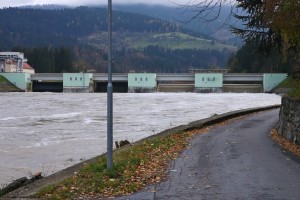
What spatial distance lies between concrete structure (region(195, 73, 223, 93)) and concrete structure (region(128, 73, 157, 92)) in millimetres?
11363

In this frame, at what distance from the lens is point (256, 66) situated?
4946 inches

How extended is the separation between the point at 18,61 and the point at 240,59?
6699 cm

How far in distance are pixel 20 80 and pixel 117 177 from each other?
107350 millimetres

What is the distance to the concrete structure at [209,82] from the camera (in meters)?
110

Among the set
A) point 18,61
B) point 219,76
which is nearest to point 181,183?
point 219,76

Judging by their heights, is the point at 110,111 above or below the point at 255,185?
above

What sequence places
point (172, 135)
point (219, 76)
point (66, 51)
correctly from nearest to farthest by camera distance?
point (172, 135) → point (219, 76) → point (66, 51)

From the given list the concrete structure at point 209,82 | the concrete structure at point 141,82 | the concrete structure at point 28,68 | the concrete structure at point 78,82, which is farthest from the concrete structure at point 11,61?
the concrete structure at point 209,82

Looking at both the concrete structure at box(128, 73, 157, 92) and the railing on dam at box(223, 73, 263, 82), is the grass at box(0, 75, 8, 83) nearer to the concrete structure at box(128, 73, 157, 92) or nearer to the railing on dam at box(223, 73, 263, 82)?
the concrete structure at box(128, 73, 157, 92)

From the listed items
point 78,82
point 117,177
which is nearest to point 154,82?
point 78,82

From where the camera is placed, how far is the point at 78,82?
111062 mm

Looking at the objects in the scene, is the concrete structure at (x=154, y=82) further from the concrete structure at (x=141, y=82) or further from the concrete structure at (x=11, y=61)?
the concrete structure at (x=11, y=61)

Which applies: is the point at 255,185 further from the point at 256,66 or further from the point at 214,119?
the point at 256,66

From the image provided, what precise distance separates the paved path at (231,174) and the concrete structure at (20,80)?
10145cm
